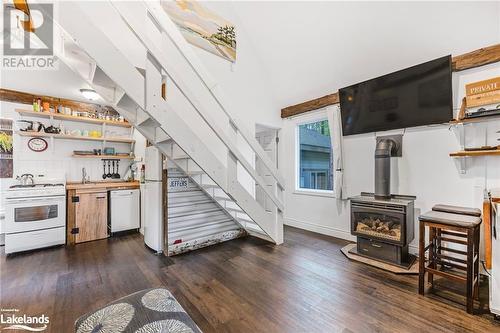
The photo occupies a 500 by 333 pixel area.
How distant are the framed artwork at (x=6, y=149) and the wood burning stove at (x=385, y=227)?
5.53m

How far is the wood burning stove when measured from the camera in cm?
258

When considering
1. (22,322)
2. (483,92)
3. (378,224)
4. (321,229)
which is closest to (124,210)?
A: (22,322)

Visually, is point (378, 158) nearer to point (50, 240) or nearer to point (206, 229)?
point (206, 229)

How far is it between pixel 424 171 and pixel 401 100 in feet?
3.37

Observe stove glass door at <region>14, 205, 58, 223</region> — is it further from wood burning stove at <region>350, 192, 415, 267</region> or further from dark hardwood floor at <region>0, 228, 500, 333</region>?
wood burning stove at <region>350, 192, 415, 267</region>

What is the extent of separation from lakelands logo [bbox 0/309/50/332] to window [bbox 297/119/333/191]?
4.06 metres

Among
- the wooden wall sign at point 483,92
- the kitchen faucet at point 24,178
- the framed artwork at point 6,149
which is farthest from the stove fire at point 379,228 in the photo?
the framed artwork at point 6,149

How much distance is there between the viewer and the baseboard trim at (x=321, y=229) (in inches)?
144

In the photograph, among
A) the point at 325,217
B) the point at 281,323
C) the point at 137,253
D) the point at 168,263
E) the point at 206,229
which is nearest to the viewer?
the point at 281,323

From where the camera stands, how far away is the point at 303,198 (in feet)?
14.4

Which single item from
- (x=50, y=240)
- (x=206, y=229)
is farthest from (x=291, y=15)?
(x=50, y=240)

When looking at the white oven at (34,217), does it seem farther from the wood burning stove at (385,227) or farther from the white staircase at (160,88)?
the wood burning stove at (385,227)

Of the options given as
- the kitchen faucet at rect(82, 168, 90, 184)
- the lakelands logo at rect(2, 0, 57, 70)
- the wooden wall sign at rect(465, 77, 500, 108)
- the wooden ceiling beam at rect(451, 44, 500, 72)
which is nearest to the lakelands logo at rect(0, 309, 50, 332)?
the lakelands logo at rect(2, 0, 57, 70)

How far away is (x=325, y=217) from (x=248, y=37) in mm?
3864
